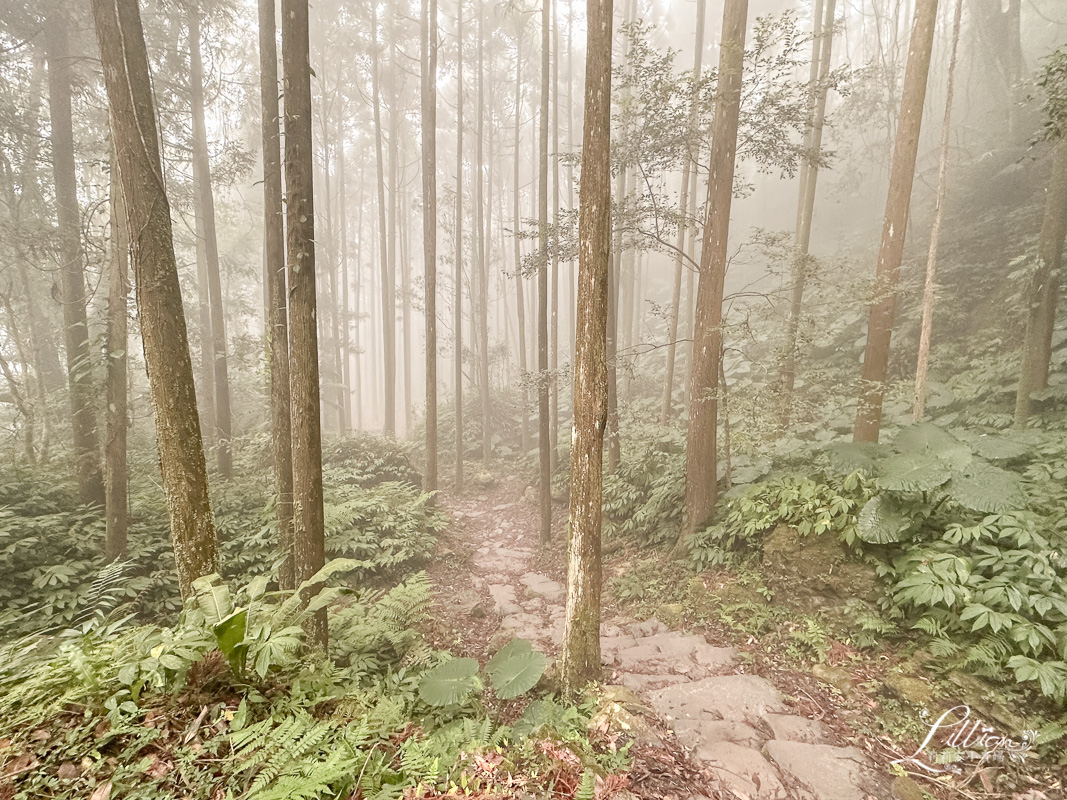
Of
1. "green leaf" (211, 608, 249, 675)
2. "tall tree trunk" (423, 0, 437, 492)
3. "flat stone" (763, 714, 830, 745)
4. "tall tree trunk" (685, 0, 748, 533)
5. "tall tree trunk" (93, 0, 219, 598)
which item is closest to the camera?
"green leaf" (211, 608, 249, 675)

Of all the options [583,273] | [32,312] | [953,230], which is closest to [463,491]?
[583,273]

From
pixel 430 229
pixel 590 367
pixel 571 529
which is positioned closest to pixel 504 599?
pixel 571 529

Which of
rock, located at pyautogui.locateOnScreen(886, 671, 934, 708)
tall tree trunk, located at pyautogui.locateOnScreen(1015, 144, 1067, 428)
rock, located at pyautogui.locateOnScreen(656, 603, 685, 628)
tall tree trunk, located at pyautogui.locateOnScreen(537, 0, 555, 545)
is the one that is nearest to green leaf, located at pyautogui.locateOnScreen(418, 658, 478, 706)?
rock, located at pyautogui.locateOnScreen(656, 603, 685, 628)

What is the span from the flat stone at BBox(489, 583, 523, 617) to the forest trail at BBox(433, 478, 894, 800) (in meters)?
0.02

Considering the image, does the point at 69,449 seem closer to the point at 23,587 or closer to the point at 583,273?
the point at 23,587

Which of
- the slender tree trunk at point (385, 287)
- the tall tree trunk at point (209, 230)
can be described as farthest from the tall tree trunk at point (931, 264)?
the slender tree trunk at point (385, 287)

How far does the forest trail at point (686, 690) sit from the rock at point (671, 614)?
0.43 ft

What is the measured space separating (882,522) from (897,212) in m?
5.01

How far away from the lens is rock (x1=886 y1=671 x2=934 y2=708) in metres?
4.25

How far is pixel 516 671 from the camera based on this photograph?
4.56 m

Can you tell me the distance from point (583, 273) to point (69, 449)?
1231cm

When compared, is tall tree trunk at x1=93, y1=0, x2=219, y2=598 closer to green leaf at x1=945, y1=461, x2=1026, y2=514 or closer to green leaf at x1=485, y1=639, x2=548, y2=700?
green leaf at x1=485, y1=639, x2=548, y2=700

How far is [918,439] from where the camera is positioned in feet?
19.2

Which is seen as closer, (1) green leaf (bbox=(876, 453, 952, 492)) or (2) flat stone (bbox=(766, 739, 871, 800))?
(2) flat stone (bbox=(766, 739, 871, 800))
